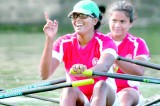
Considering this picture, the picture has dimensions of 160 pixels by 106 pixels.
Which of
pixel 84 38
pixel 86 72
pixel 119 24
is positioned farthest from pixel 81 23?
pixel 119 24

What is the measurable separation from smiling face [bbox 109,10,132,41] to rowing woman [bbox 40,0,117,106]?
1.60 feet

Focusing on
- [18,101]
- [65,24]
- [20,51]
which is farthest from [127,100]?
[65,24]

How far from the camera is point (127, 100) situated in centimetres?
548

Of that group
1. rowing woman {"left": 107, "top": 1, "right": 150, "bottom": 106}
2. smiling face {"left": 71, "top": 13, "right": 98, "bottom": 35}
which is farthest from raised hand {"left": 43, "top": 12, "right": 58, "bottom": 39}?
rowing woman {"left": 107, "top": 1, "right": 150, "bottom": 106}

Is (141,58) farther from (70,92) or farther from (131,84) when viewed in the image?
(70,92)

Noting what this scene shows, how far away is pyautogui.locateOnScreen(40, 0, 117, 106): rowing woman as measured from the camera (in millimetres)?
4883

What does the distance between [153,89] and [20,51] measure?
687 cm

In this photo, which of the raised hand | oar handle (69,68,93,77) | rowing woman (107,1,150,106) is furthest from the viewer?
rowing woman (107,1,150,106)

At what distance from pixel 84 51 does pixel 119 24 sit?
756 millimetres

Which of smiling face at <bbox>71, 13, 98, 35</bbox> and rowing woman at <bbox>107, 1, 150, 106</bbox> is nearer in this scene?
smiling face at <bbox>71, 13, 98, 35</bbox>

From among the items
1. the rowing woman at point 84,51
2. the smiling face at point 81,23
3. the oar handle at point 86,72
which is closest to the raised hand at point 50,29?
the rowing woman at point 84,51

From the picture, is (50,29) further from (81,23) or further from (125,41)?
(125,41)

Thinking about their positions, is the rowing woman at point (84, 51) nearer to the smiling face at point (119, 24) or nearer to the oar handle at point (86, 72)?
the oar handle at point (86, 72)

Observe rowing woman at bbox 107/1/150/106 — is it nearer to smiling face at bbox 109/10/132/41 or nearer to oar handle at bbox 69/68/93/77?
smiling face at bbox 109/10/132/41
